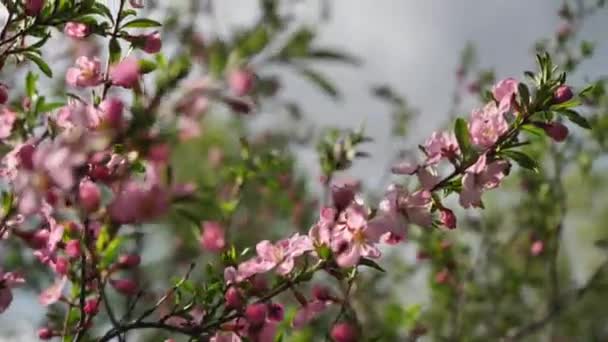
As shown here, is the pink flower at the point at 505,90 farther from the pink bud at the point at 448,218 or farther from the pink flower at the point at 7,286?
the pink flower at the point at 7,286

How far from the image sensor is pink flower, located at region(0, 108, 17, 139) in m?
2.08

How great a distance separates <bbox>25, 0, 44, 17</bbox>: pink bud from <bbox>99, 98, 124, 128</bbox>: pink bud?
2.20 ft

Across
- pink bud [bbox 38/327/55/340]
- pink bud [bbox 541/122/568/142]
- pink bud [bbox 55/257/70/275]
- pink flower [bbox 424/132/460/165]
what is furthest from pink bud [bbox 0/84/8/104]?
pink bud [bbox 541/122/568/142]

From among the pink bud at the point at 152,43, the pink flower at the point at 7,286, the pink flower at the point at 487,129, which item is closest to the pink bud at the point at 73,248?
the pink flower at the point at 7,286

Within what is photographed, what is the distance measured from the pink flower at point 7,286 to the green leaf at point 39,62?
49 cm

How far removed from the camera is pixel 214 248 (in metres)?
3.03

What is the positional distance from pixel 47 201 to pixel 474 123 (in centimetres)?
94

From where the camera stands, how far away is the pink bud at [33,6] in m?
1.85

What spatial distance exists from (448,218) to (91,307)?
2.88ft

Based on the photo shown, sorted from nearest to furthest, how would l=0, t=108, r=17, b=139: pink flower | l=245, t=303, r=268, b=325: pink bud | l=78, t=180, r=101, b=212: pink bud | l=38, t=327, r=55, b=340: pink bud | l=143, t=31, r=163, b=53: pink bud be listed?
l=78, t=180, r=101, b=212: pink bud
l=245, t=303, r=268, b=325: pink bud
l=143, t=31, r=163, b=53: pink bud
l=0, t=108, r=17, b=139: pink flower
l=38, t=327, r=55, b=340: pink bud

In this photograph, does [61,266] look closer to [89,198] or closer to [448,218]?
[89,198]

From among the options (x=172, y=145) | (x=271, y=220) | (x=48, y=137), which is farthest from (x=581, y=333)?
(x=172, y=145)

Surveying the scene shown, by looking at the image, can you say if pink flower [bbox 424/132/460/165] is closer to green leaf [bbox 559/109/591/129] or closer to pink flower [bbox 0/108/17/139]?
green leaf [bbox 559/109/591/129]

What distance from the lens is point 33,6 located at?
6.09 ft
